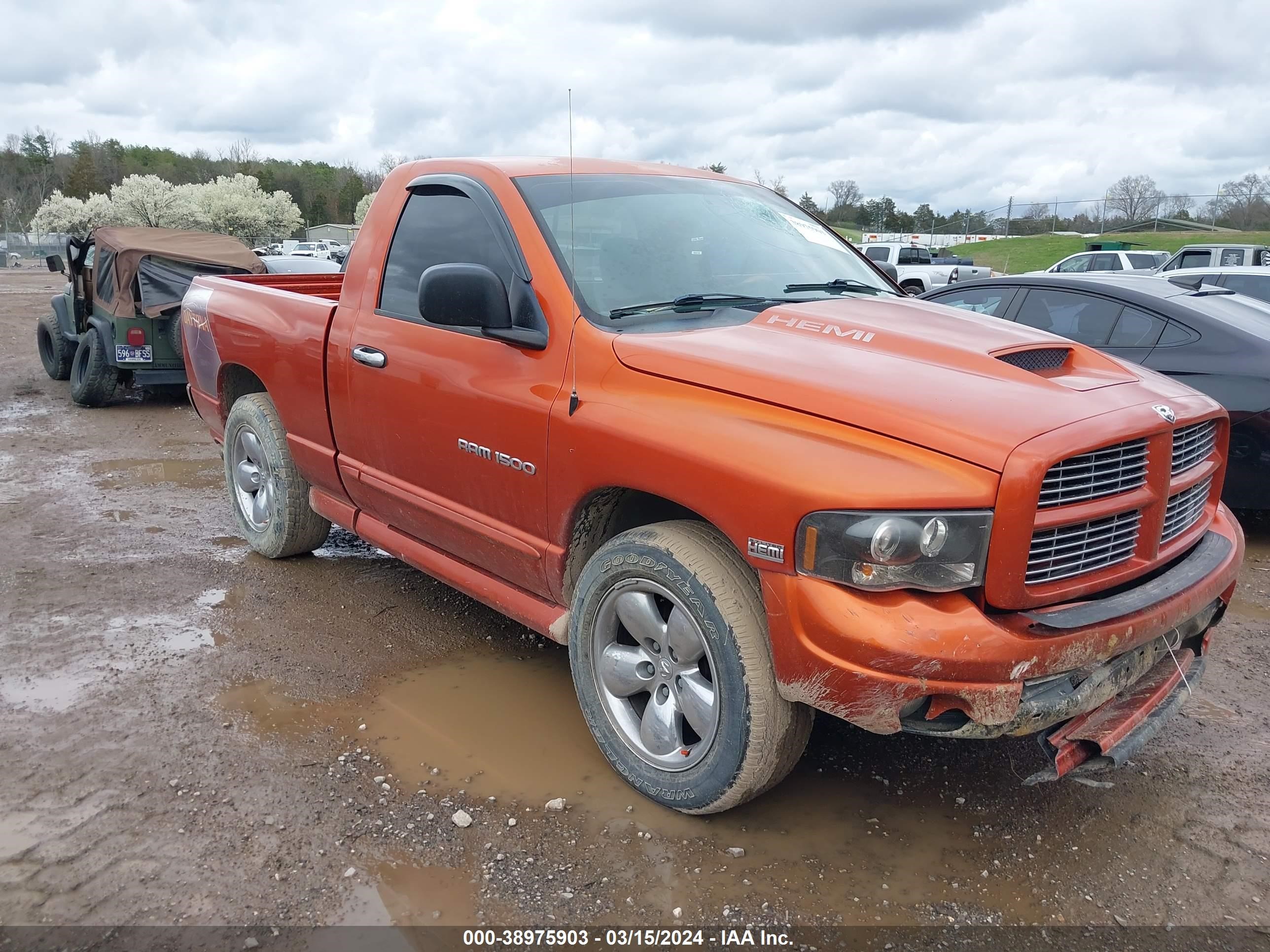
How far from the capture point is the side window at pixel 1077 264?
20781 mm

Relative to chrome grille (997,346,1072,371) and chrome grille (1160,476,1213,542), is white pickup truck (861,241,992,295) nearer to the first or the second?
chrome grille (1160,476,1213,542)

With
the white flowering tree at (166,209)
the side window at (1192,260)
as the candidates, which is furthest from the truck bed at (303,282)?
the white flowering tree at (166,209)

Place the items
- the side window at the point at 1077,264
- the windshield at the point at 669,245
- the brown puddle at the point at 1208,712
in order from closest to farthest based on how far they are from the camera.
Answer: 1. the windshield at the point at 669,245
2. the brown puddle at the point at 1208,712
3. the side window at the point at 1077,264

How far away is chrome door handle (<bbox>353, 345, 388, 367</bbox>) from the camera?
12.5 ft

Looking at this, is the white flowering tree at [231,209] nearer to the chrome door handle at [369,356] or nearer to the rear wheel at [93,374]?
the rear wheel at [93,374]

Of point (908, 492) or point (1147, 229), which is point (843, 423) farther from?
point (1147, 229)

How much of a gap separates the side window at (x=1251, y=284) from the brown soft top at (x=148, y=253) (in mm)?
9624

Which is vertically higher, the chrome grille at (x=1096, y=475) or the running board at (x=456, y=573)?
the chrome grille at (x=1096, y=475)

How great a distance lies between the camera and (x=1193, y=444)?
302 cm

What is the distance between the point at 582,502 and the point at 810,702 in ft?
3.20

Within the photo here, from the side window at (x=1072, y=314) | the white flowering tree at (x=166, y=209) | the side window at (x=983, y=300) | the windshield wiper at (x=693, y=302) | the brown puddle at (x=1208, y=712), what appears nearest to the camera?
the windshield wiper at (x=693, y=302)

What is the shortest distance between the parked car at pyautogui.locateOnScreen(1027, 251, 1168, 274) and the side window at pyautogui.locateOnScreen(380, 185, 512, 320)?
18.2 m

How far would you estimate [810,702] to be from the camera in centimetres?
253

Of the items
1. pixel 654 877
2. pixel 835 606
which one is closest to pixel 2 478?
pixel 654 877
